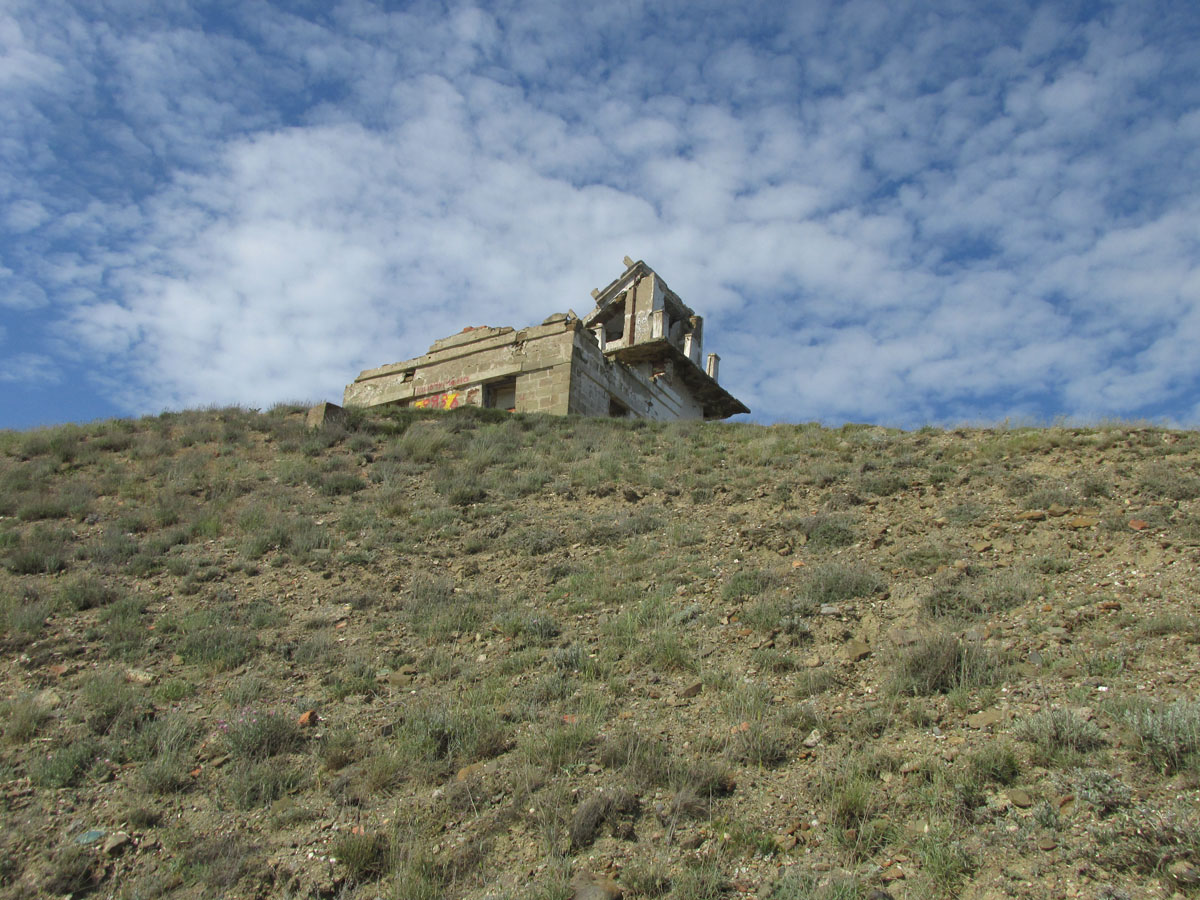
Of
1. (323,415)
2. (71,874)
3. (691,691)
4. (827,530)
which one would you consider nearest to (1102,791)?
(691,691)

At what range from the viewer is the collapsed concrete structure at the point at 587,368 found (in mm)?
22922

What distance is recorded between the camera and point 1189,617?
6758mm

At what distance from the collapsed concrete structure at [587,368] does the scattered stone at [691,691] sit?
50.0 feet

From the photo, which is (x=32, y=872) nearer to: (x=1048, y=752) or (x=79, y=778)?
(x=79, y=778)

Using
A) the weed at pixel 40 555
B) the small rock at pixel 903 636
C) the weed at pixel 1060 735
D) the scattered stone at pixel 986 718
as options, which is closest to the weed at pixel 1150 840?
the weed at pixel 1060 735

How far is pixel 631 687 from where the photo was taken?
7504 millimetres

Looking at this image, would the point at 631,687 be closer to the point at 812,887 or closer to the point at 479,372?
the point at 812,887

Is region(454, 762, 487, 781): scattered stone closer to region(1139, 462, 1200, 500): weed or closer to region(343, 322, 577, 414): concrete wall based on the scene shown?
region(1139, 462, 1200, 500): weed

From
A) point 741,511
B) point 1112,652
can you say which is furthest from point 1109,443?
point 1112,652

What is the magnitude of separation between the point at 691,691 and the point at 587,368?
55.9 feet

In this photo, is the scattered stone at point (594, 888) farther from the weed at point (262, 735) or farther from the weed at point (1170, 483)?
the weed at point (1170, 483)

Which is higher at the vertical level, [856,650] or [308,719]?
[856,650]

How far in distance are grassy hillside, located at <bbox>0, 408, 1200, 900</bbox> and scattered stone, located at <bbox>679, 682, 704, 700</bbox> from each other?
24 mm

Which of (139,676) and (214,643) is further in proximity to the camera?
(214,643)
